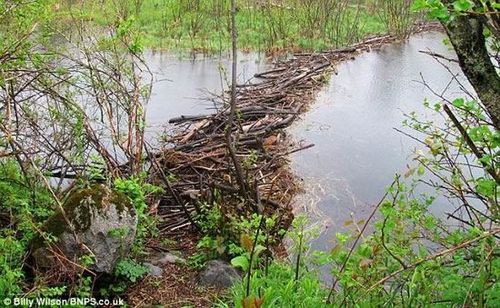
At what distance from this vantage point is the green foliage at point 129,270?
3557mm

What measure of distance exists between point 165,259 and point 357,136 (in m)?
3.70

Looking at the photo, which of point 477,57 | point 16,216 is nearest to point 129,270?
point 16,216

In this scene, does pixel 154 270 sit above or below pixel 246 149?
below

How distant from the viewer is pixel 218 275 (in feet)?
12.2

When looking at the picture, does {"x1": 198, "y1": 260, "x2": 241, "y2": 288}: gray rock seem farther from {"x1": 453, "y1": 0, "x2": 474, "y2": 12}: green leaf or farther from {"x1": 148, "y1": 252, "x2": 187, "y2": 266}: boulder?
{"x1": 453, "y1": 0, "x2": 474, "y2": 12}: green leaf

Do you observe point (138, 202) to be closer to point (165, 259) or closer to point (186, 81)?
point (165, 259)

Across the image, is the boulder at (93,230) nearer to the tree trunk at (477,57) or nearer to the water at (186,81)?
the tree trunk at (477,57)

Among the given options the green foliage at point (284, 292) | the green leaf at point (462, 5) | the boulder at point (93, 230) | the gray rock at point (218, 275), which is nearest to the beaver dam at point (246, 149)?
the gray rock at point (218, 275)

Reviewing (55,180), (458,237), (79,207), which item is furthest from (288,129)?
(458,237)

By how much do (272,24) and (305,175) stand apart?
7.19 metres

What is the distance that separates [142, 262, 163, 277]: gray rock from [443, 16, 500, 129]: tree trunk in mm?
2599

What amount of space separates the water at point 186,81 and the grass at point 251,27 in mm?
750

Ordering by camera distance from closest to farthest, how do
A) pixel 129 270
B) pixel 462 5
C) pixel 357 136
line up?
pixel 462 5, pixel 129 270, pixel 357 136

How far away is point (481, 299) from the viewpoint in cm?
200
